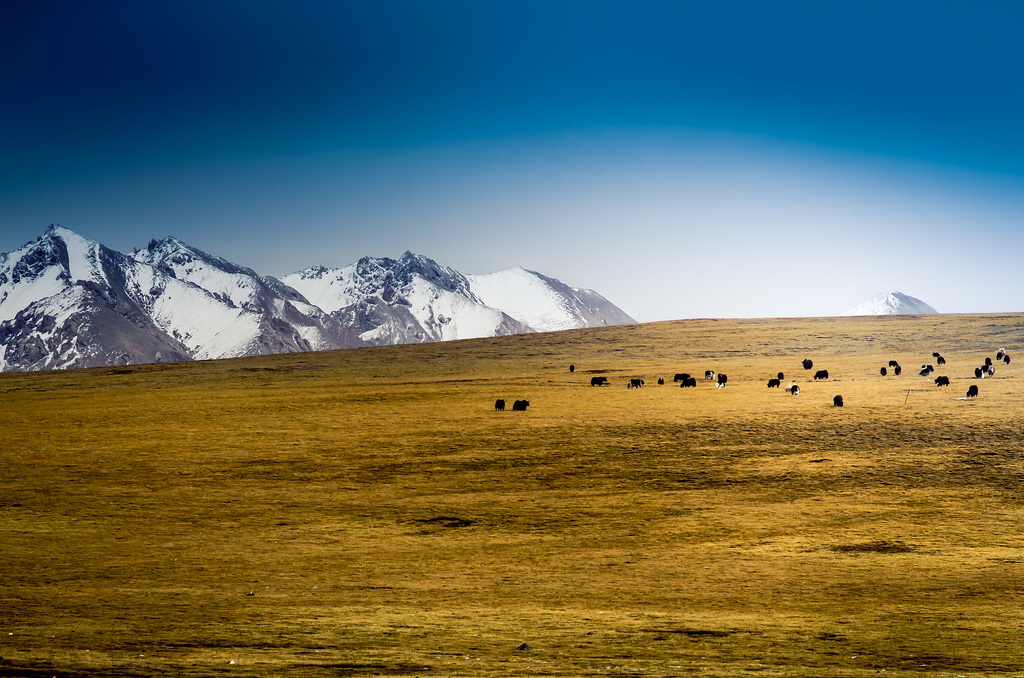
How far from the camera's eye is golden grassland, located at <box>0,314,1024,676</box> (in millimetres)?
15852

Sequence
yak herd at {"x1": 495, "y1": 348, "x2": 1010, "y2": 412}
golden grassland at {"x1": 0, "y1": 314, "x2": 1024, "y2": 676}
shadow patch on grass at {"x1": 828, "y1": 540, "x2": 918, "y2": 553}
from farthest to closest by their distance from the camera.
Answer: yak herd at {"x1": 495, "y1": 348, "x2": 1010, "y2": 412} → shadow patch on grass at {"x1": 828, "y1": 540, "x2": 918, "y2": 553} → golden grassland at {"x1": 0, "y1": 314, "x2": 1024, "y2": 676}

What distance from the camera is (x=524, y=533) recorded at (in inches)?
1158

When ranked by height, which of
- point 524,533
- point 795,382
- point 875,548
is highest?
point 795,382

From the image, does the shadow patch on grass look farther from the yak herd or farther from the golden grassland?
the yak herd

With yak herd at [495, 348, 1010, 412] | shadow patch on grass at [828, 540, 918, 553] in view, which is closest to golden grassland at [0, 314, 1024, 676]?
shadow patch on grass at [828, 540, 918, 553]

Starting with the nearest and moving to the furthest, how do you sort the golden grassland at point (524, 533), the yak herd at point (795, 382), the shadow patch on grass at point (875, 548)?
the golden grassland at point (524, 533), the shadow patch on grass at point (875, 548), the yak herd at point (795, 382)

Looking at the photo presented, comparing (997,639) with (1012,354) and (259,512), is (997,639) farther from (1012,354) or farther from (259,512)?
(1012,354)

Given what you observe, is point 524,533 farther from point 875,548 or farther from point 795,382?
point 795,382

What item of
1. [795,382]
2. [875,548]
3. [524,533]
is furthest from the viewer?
[795,382]

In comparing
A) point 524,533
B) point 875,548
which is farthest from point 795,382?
point 524,533

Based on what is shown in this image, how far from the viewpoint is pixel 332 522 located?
3117 cm

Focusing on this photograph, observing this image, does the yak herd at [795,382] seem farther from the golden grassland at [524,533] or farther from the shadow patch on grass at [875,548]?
the shadow patch on grass at [875,548]

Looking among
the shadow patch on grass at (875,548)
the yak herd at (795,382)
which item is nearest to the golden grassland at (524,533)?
the shadow patch on grass at (875,548)

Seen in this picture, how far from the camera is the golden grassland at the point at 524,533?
52.0 feet
